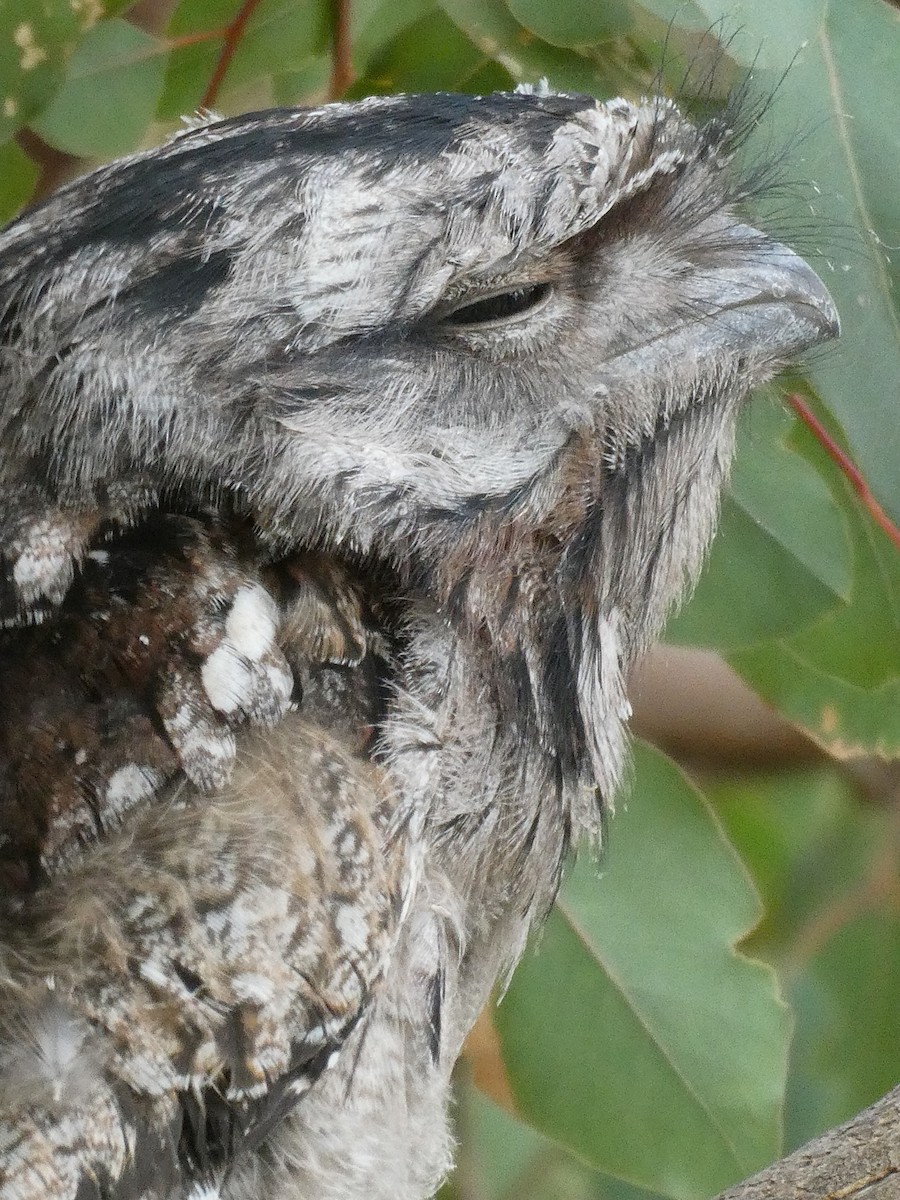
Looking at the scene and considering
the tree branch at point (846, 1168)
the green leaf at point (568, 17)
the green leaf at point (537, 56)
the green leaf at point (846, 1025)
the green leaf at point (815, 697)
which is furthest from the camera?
the green leaf at point (846, 1025)

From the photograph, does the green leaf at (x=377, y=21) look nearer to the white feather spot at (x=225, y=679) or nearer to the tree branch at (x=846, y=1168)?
the white feather spot at (x=225, y=679)

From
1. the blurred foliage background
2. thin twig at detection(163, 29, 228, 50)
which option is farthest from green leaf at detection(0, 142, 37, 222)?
thin twig at detection(163, 29, 228, 50)

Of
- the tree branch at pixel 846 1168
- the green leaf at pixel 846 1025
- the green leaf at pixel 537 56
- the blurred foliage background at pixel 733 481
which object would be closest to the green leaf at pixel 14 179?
the blurred foliage background at pixel 733 481

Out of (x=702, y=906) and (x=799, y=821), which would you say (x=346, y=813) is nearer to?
(x=702, y=906)

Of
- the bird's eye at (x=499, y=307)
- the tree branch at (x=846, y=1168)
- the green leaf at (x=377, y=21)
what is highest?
the green leaf at (x=377, y=21)

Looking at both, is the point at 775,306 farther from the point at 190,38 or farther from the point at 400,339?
the point at 190,38

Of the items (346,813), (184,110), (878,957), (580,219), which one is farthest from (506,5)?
(878,957)

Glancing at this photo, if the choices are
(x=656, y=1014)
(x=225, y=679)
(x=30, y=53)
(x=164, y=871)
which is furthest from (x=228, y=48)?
(x=656, y=1014)
